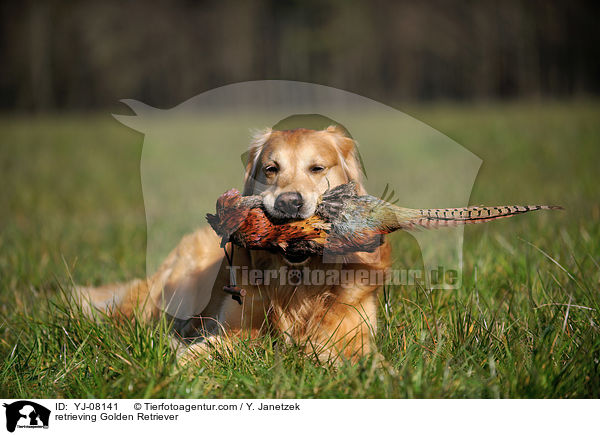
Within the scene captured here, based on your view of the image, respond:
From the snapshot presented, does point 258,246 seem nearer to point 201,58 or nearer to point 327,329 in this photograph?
point 327,329

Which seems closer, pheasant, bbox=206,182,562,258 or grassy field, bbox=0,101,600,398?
grassy field, bbox=0,101,600,398

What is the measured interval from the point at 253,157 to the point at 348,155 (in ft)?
1.41

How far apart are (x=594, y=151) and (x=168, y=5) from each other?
27.1m

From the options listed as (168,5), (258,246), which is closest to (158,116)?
(258,246)

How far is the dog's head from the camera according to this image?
1.95 m

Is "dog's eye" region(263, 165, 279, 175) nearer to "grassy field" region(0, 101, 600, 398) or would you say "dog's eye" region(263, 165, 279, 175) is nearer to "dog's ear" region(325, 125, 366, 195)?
"dog's ear" region(325, 125, 366, 195)

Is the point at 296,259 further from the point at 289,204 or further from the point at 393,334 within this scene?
the point at 393,334

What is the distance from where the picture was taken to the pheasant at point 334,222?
174cm

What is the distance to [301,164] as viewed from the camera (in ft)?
6.73
